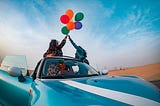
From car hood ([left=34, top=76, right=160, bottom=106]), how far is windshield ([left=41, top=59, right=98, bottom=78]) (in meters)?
0.56

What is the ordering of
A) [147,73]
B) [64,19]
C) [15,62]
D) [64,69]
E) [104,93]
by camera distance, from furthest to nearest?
[147,73], [64,19], [15,62], [64,69], [104,93]

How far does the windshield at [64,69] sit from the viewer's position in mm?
3084

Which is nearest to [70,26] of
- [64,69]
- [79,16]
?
[79,16]

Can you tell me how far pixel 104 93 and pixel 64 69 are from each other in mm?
1355

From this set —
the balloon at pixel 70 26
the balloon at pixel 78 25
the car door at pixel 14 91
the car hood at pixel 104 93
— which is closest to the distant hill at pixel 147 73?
the balloon at pixel 78 25

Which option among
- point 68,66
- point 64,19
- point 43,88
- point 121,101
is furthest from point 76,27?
point 121,101

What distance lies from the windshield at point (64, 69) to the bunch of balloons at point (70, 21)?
97.5 inches

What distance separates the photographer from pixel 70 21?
20.6 ft

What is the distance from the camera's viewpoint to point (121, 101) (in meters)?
1.98

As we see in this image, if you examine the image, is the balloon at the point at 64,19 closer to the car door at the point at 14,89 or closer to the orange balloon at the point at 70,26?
the orange balloon at the point at 70,26

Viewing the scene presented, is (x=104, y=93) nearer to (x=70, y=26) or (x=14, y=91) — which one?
(x=14, y=91)

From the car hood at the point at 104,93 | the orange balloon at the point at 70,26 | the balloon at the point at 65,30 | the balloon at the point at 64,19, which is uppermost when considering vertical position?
the balloon at the point at 64,19

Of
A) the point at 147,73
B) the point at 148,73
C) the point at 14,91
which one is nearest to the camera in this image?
the point at 14,91

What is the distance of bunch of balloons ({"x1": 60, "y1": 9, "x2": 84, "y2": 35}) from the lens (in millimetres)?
6234
